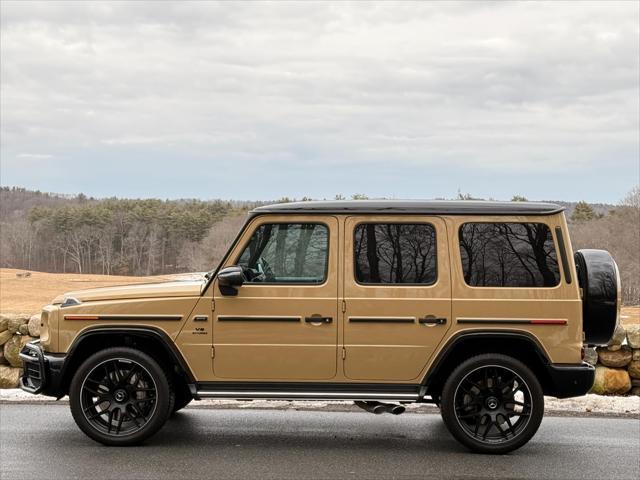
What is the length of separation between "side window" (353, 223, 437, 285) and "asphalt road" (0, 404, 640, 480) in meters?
1.53

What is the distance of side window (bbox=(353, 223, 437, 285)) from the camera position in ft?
23.2

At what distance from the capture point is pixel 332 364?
6984 millimetres

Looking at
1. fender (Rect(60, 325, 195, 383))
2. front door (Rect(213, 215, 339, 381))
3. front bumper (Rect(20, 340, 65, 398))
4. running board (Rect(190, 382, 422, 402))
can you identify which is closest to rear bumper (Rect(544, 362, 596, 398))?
running board (Rect(190, 382, 422, 402))

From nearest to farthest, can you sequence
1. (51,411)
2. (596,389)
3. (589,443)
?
1. (589,443)
2. (51,411)
3. (596,389)

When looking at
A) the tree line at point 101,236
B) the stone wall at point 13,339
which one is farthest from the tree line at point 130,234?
the stone wall at point 13,339

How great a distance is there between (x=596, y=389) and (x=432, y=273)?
4.51 m

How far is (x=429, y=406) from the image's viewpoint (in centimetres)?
952

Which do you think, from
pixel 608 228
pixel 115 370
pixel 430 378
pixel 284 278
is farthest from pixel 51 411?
pixel 608 228

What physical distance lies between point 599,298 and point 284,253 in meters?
2.75

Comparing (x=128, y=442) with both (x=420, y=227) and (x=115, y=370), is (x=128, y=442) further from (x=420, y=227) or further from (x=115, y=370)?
(x=420, y=227)

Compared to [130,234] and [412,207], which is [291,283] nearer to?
[412,207]

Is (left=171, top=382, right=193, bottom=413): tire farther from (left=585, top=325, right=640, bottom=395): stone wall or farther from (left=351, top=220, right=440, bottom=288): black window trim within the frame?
(left=585, top=325, right=640, bottom=395): stone wall

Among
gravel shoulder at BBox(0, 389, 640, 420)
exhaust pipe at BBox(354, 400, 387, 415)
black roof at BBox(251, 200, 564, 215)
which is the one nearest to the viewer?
black roof at BBox(251, 200, 564, 215)

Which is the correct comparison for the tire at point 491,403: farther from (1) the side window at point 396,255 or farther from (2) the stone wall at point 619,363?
(2) the stone wall at point 619,363
